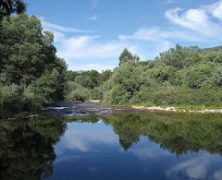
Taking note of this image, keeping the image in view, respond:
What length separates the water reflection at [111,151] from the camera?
677 inches

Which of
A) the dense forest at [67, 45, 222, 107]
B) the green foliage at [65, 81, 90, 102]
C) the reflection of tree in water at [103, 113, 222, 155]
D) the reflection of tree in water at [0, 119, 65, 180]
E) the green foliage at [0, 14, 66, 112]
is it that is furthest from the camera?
the green foliage at [65, 81, 90, 102]

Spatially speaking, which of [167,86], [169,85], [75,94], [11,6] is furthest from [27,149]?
[75,94]

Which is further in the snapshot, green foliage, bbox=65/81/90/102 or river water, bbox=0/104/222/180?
green foliage, bbox=65/81/90/102

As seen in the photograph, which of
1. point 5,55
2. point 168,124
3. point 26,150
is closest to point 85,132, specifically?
point 168,124

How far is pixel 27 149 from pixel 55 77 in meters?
32.7

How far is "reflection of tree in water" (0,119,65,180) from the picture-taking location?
54.9ft

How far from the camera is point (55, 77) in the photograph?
54.3 meters

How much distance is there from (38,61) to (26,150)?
32.4m

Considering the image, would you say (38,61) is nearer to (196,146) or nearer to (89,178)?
(196,146)

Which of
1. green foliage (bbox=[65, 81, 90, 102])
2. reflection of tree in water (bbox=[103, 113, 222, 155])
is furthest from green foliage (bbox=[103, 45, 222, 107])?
reflection of tree in water (bbox=[103, 113, 222, 155])

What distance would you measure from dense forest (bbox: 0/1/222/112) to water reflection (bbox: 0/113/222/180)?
10.9 metres

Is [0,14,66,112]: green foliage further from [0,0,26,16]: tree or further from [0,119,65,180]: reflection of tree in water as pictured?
[0,0,26,16]: tree

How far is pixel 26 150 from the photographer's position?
862 inches

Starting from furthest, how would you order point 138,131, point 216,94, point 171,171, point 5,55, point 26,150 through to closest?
point 216,94
point 5,55
point 138,131
point 26,150
point 171,171
